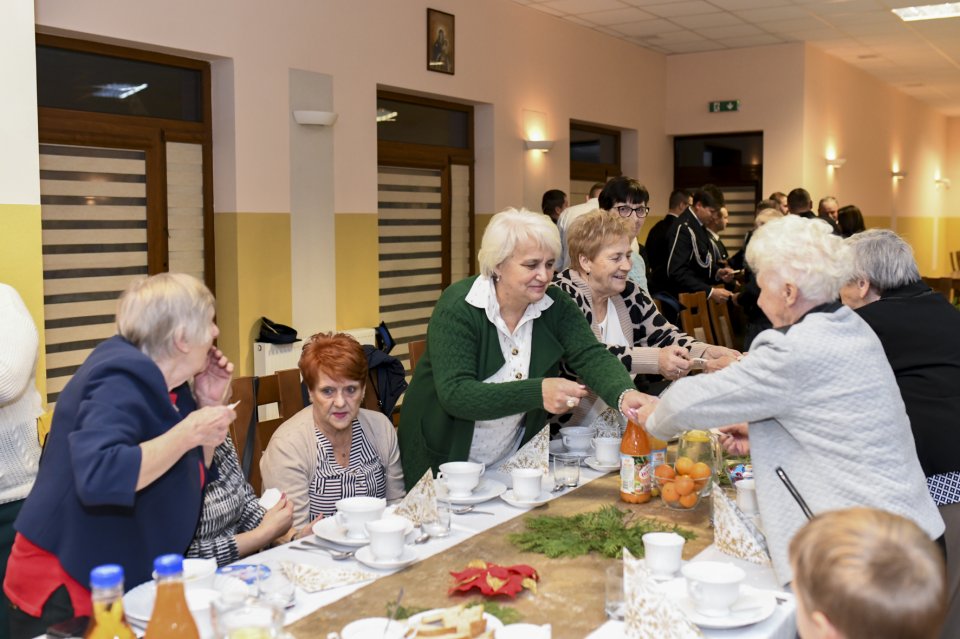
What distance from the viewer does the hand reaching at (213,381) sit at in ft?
7.80

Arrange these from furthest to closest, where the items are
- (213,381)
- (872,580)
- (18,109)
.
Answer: (18,109) < (213,381) < (872,580)

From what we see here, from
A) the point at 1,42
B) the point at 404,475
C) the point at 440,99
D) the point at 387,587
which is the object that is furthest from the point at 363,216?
the point at 387,587

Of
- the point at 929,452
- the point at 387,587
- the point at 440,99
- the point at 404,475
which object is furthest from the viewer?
the point at 440,99

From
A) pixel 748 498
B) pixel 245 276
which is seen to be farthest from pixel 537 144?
pixel 748 498

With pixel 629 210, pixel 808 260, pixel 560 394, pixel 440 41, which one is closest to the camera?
pixel 808 260

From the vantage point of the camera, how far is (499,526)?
2.38 m

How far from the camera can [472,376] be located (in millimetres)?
2943

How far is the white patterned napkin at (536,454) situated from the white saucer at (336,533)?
2.00 feet

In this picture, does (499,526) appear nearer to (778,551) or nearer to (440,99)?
(778,551)

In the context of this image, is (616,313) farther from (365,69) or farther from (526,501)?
(365,69)

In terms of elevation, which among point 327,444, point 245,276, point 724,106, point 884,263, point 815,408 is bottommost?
point 327,444

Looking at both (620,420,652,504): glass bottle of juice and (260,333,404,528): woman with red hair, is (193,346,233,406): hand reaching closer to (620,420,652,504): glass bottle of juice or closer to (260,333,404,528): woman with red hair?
(260,333,404,528): woman with red hair

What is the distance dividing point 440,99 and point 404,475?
524 cm

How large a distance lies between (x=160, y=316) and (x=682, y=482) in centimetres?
134
